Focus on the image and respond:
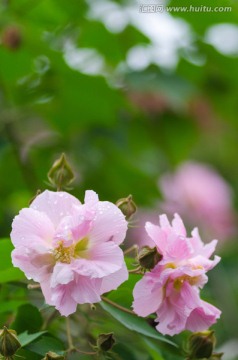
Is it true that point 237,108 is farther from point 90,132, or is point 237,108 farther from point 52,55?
point 52,55

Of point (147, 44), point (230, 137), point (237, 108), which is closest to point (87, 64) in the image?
point (147, 44)

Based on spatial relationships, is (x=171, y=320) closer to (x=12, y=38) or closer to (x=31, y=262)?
(x=31, y=262)

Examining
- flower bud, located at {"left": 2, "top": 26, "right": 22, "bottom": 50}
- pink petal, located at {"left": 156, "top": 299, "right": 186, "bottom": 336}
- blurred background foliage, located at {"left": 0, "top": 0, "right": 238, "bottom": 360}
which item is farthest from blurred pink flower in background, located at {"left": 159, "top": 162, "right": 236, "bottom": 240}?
pink petal, located at {"left": 156, "top": 299, "right": 186, "bottom": 336}

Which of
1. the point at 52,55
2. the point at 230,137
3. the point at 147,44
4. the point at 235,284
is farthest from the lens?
the point at 230,137

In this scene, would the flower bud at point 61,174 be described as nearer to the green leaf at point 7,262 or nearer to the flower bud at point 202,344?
the green leaf at point 7,262

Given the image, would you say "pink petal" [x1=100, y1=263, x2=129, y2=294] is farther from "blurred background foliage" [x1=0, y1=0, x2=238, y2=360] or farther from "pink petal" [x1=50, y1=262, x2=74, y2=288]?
"blurred background foliage" [x1=0, y1=0, x2=238, y2=360]
